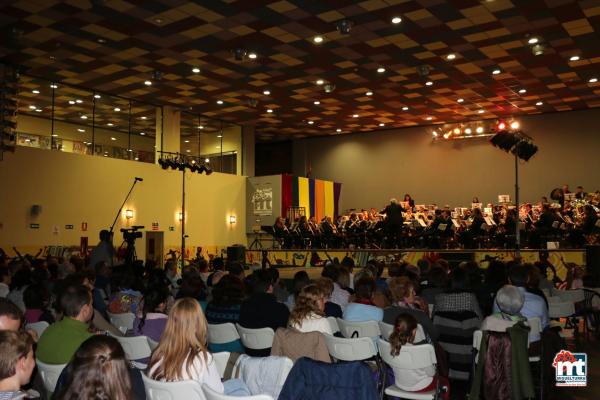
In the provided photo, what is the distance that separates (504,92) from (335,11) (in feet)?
25.7

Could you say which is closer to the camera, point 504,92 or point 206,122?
point 504,92

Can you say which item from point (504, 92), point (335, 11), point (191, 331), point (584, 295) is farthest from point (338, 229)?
point (191, 331)

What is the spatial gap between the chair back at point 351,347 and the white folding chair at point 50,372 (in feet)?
5.93

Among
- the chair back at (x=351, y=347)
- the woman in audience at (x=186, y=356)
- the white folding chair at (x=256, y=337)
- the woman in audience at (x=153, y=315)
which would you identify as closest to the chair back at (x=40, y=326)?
the woman in audience at (x=153, y=315)

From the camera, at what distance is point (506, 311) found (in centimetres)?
428

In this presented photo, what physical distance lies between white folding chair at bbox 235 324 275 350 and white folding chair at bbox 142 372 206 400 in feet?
6.00

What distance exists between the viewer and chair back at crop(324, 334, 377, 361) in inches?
163

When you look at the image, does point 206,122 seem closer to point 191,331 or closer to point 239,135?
point 239,135

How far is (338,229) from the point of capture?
661 inches

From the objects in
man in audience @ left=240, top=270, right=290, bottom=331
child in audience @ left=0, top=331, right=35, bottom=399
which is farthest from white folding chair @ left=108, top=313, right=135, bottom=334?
child in audience @ left=0, top=331, right=35, bottom=399

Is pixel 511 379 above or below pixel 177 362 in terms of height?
below

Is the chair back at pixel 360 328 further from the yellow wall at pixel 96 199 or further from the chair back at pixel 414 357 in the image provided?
the yellow wall at pixel 96 199

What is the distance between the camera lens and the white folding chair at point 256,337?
14.5ft

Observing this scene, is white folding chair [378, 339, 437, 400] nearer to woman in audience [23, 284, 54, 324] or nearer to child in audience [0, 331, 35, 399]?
child in audience [0, 331, 35, 399]
